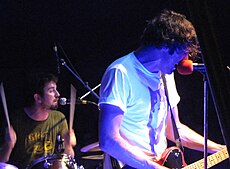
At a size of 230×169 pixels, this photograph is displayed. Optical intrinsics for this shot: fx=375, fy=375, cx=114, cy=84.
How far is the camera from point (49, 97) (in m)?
4.08

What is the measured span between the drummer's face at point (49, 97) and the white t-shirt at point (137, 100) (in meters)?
2.02

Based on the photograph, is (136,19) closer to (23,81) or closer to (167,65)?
(23,81)

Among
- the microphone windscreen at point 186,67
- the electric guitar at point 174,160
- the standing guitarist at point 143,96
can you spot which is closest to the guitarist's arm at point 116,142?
the standing guitarist at point 143,96

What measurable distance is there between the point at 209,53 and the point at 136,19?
15.2 feet

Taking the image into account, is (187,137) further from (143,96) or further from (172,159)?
(143,96)

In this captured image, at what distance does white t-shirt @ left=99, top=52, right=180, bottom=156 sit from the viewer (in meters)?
2.02

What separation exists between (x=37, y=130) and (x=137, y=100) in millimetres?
2036

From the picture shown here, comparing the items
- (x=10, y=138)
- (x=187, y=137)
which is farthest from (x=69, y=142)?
(x=187, y=137)

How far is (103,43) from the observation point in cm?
→ 541

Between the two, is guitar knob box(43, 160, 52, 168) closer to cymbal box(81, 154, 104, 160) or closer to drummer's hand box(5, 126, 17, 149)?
drummer's hand box(5, 126, 17, 149)

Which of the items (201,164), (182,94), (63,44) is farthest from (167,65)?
(63,44)

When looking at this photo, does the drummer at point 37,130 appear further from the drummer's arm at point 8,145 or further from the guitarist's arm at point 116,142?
the guitarist's arm at point 116,142

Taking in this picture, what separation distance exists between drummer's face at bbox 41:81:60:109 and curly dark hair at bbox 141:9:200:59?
197 cm

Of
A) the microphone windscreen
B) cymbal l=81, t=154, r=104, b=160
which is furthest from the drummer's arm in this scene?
the microphone windscreen
